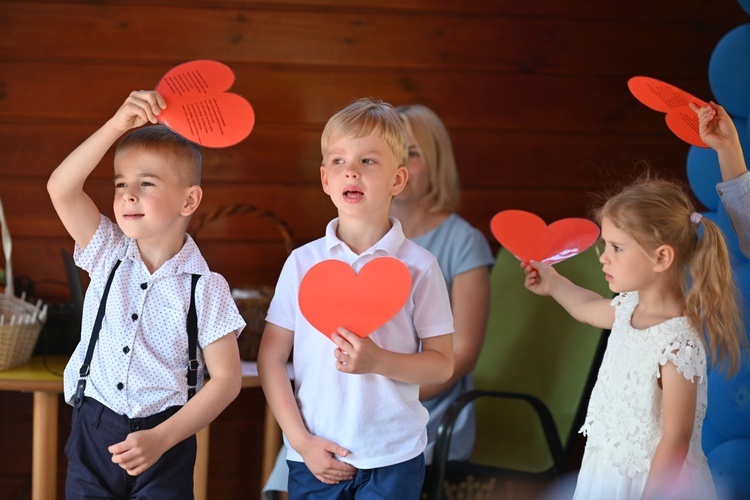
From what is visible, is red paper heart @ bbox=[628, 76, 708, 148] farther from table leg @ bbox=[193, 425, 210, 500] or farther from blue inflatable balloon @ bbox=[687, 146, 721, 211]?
table leg @ bbox=[193, 425, 210, 500]

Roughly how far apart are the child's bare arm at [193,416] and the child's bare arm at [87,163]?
35cm

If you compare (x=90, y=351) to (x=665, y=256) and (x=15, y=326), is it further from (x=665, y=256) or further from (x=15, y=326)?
(x=665, y=256)

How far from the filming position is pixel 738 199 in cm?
181

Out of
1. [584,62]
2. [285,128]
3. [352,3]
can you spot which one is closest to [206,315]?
[285,128]

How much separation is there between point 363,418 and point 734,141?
925 mm

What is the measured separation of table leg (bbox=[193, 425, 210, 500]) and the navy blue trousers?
80 cm

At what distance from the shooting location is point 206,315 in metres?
1.71

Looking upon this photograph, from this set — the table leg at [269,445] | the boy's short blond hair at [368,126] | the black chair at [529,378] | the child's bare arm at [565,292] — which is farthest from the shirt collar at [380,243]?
the table leg at [269,445]

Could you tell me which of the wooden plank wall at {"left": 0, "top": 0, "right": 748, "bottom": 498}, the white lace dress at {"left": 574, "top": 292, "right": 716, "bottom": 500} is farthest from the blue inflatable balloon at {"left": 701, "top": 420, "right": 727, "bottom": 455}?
the wooden plank wall at {"left": 0, "top": 0, "right": 748, "bottom": 498}

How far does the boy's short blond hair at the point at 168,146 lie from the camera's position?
175cm

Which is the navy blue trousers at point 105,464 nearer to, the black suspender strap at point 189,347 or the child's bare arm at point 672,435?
the black suspender strap at point 189,347

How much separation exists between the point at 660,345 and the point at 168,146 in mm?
1016

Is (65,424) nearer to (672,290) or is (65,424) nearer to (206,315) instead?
(206,315)

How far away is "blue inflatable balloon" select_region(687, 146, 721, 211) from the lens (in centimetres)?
218
